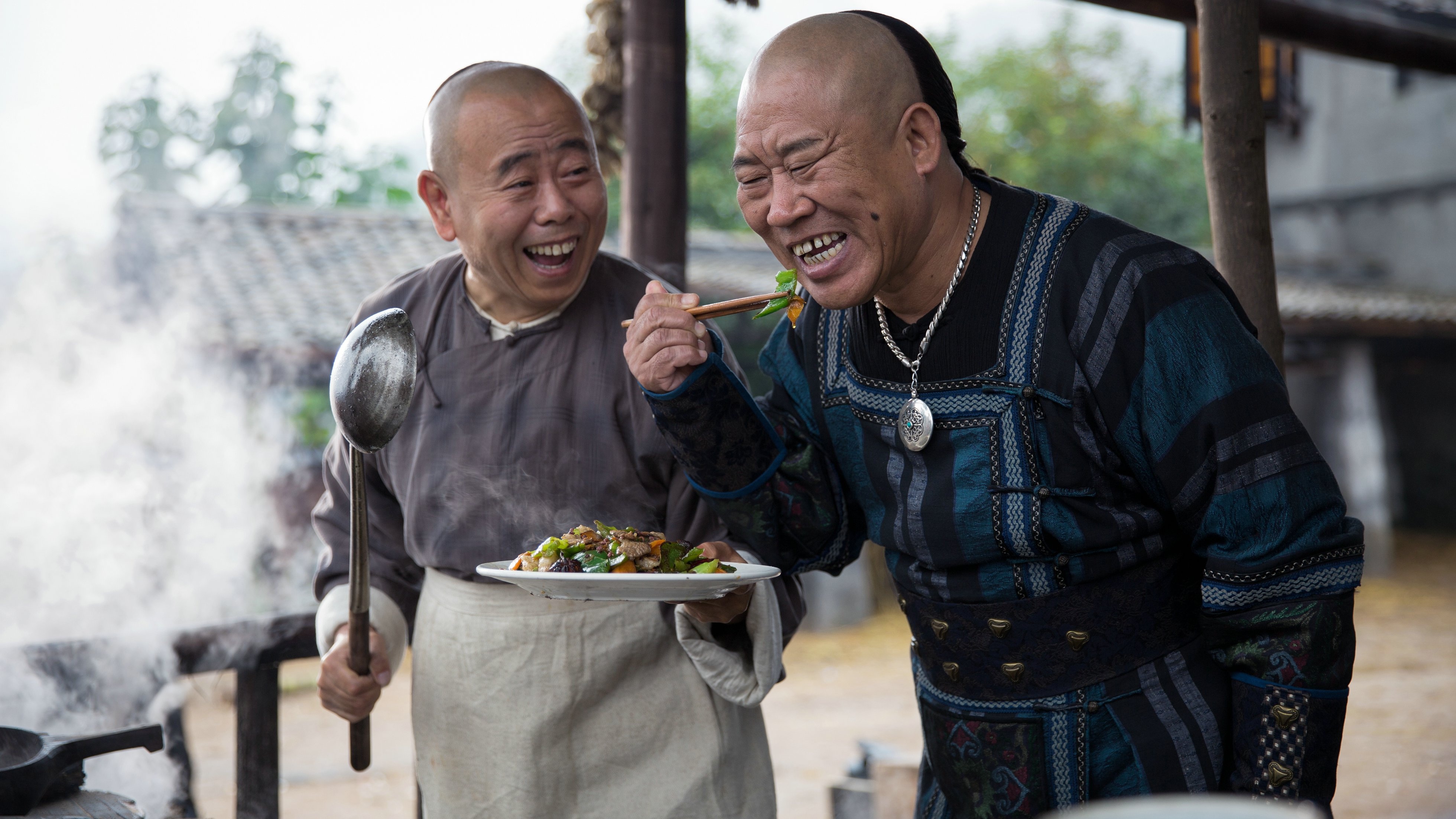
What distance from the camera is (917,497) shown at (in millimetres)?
1900

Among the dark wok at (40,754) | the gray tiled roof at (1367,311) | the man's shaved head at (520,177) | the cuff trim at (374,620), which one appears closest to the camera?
the dark wok at (40,754)

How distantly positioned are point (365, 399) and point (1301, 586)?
61.7 inches

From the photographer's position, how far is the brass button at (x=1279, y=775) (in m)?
1.65

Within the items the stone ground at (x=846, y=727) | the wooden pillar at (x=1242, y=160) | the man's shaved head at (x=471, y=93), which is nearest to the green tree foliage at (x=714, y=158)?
the stone ground at (x=846, y=727)

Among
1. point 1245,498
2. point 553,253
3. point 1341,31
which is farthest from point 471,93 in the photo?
point 1341,31

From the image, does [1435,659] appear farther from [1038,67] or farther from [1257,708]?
[1038,67]

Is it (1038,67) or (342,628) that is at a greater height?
(1038,67)

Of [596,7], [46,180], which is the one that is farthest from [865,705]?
[46,180]

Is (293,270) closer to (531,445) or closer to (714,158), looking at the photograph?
(531,445)

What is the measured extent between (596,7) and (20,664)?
97.2 inches

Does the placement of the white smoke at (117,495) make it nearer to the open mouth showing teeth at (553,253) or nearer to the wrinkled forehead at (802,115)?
the open mouth showing teeth at (553,253)

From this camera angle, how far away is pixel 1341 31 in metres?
4.10

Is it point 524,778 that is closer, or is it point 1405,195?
point 524,778

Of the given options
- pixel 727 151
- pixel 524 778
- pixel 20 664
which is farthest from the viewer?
pixel 727 151
